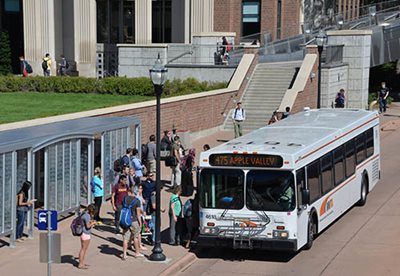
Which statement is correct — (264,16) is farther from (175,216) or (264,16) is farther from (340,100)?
(175,216)

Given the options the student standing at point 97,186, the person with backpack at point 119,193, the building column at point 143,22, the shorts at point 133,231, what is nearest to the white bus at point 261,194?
the shorts at point 133,231

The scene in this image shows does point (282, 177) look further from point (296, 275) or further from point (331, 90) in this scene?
point (331, 90)

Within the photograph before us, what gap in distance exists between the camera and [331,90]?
135 feet

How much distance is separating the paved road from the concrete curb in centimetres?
13

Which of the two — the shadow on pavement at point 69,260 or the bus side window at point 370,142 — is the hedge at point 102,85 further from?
the shadow on pavement at point 69,260

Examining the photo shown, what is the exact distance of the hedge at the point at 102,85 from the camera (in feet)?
127

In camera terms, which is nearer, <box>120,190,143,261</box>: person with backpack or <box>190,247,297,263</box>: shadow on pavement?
<box>120,190,143,261</box>: person with backpack

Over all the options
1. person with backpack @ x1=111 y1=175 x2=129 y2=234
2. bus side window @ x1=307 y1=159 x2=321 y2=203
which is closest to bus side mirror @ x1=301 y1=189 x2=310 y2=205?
bus side window @ x1=307 y1=159 x2=321 y2=203

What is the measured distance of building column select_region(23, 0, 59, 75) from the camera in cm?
4891

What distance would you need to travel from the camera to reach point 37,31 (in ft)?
161

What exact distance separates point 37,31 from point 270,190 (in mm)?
34542

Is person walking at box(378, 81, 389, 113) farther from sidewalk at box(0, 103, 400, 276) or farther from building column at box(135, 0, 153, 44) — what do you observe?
sidewalk at box(0, 103, 400, 276)

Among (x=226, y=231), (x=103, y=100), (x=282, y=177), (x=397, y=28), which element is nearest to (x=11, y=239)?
(x=226, y=231)

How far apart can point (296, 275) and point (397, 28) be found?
34.5 m
